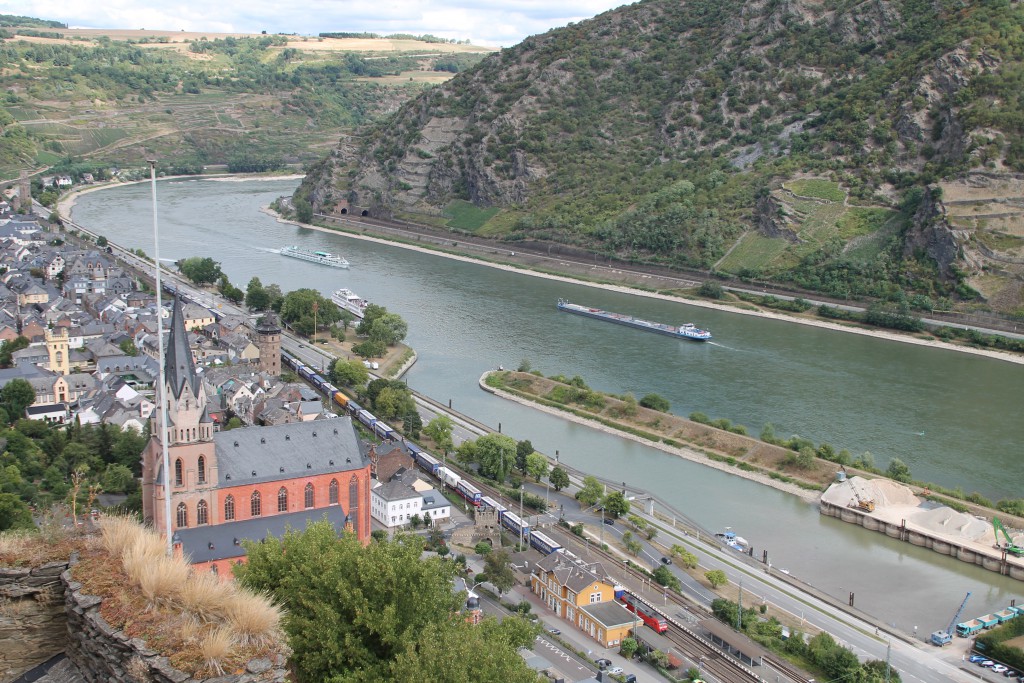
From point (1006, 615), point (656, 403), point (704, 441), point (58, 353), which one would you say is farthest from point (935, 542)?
point (58, 353)

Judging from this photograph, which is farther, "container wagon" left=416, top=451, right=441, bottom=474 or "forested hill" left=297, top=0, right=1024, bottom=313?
"forested hill" left=297, top=0, right=1024, bottom=313

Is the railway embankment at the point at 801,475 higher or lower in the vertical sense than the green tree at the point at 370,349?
higher

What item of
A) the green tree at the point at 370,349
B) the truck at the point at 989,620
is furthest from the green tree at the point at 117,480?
the truck at the point at 989,620

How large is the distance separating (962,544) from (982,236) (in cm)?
2356

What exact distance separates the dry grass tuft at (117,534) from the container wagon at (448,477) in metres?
15.5

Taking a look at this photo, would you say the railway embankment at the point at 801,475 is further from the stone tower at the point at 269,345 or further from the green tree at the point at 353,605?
the green tree at the point at 353,605

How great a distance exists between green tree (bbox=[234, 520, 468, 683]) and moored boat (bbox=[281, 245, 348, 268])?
3914cm

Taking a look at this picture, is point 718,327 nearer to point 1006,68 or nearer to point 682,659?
point 1006,68

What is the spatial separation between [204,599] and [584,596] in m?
11.3

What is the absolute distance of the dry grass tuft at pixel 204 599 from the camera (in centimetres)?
445

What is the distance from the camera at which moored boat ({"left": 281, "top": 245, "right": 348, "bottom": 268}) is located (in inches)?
1869

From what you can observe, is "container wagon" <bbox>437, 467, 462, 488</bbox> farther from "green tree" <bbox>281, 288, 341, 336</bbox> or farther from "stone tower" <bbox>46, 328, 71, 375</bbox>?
"green tree" <bbox>281, 288, 341, 336</bbox>

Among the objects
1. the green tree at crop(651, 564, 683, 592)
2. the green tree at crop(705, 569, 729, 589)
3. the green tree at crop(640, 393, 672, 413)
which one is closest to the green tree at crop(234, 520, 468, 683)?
the green tree at crop(651, 564, 683, 592)

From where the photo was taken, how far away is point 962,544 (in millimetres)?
18922
